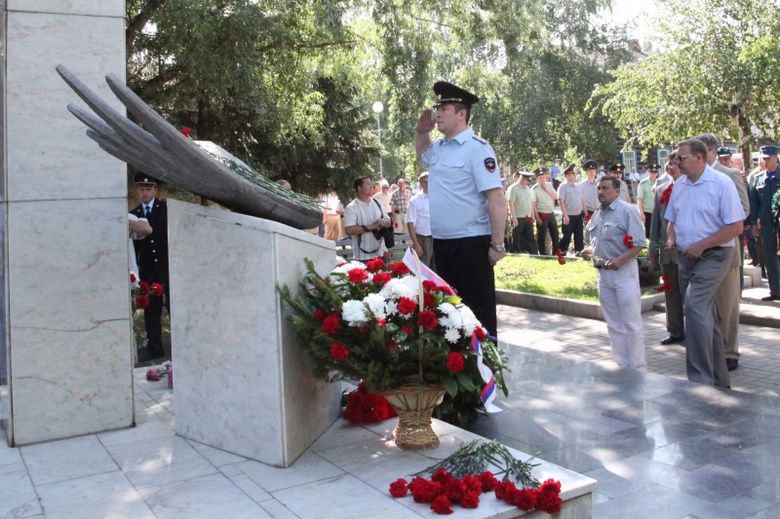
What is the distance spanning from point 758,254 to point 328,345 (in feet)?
34.7

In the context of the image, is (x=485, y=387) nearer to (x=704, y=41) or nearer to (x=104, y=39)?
(x=104, y=39)

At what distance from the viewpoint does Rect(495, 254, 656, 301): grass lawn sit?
1186 cm

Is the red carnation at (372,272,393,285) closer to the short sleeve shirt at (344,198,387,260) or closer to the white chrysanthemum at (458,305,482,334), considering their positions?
the white chrysanthemum at (458,305,482,334)

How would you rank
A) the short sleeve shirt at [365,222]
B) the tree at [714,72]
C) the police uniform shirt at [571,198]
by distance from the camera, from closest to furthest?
the short sleeve shirt at [365,222] → the police uniform shirt at [571,198] → the tree at [714,72]

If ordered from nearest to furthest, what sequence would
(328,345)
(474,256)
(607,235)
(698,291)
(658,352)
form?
(328,345)
(474,256)
(698,291)
(607,235)
(658,352)

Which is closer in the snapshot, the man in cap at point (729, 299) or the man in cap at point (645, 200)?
the man in cap at point (729, 299)

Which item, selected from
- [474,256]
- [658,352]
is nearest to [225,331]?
[474,256]

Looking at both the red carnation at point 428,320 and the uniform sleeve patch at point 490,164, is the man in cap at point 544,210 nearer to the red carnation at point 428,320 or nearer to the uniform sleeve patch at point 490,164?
the uniform sleeve patch at point 490,164

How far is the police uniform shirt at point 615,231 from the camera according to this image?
7.23 metres

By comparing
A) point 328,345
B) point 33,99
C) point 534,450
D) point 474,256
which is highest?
point 33,99

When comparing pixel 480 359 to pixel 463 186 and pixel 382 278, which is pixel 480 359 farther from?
pixel 463 186

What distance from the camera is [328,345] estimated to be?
13.9 ft

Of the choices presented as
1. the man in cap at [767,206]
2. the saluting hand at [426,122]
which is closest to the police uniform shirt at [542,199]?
the man in cap at [767,206]

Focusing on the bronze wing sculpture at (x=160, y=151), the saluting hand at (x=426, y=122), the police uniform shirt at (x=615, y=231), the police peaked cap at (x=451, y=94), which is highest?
the police peaked cap at (x=451, y=94)
